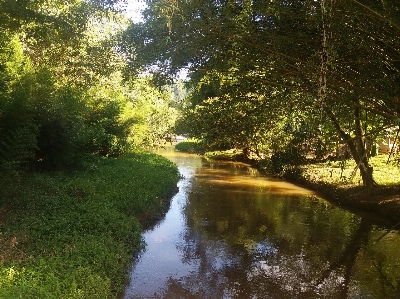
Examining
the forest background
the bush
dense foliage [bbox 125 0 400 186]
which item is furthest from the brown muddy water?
the bush

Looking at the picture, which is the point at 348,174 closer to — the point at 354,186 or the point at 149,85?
the point at 354,186

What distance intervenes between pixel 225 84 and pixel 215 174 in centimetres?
1359

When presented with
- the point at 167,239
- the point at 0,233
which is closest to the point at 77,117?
the point at 167,239

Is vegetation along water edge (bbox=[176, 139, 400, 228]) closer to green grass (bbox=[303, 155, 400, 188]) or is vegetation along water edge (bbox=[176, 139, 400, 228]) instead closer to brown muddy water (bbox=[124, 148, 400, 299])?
green grass (bbox=[303, 155, 400, 188])

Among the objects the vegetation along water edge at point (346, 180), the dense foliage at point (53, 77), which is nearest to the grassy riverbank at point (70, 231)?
the dense foliage at point (53, 77)

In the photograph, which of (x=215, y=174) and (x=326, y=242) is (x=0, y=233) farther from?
(x=215, y=174)

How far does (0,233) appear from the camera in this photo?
646cm

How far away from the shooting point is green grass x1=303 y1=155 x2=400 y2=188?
15.0 metres

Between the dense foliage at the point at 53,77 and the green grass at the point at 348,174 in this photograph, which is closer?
the dense foliage at the point at 53,77

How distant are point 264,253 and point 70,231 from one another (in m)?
4.59

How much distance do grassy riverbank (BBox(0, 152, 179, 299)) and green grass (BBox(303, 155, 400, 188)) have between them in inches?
301

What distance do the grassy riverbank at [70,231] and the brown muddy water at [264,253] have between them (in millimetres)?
717

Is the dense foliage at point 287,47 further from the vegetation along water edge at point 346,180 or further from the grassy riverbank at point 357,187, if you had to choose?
the grassy riverbank at point 357,187

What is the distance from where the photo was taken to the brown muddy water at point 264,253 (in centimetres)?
697
